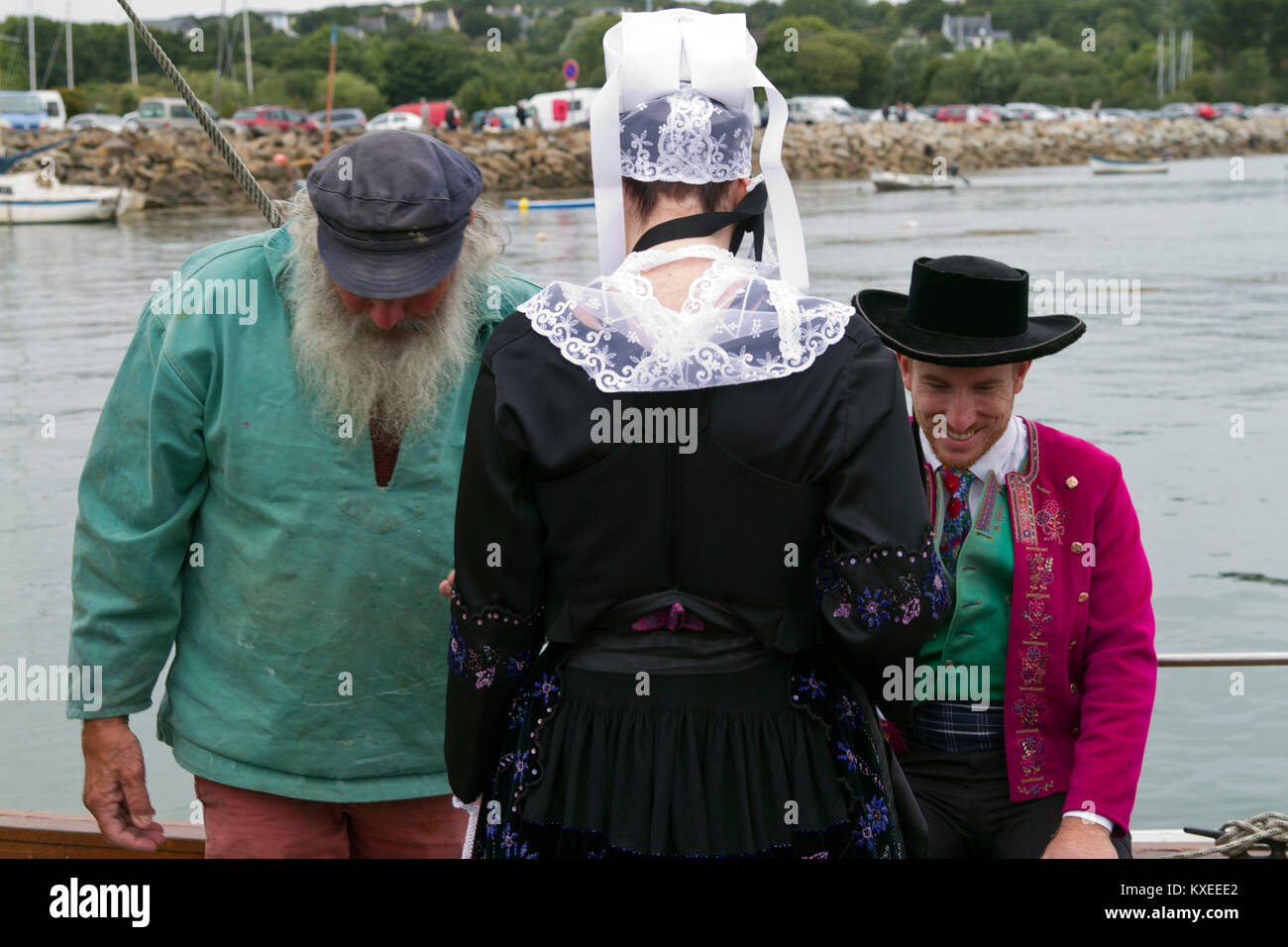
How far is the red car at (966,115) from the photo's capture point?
195 ft

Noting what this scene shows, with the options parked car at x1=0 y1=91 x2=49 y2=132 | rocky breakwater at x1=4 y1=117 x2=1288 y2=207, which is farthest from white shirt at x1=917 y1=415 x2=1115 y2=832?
parked car at x1=0 y1=91 x2=49 y2=132

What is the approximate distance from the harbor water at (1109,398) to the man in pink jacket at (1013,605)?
2.56 m

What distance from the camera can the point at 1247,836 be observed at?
310cm

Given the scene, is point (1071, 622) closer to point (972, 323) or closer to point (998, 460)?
point (998, 460)

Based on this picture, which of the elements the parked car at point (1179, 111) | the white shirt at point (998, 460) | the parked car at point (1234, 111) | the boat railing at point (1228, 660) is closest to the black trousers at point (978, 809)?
the white shirt at point (998, 460)

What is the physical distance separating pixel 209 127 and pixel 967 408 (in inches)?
60.6

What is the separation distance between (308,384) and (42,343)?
595 inches

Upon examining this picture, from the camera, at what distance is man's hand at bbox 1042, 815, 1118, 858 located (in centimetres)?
225

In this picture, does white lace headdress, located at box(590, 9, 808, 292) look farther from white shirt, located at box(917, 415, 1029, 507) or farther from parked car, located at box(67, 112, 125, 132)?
parked car, located at box(67, 112, 125, 132)

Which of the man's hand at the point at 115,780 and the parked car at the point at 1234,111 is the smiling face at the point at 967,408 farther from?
the parked car at the point at 1234,111

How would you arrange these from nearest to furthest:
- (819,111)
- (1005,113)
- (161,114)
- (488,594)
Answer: (488,594), (161,114), (819,111), (1005,113)

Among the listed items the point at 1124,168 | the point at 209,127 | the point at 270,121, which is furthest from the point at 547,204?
the point at 209,127

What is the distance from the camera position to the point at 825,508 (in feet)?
5.83

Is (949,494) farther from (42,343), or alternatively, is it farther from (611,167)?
(42,343)
